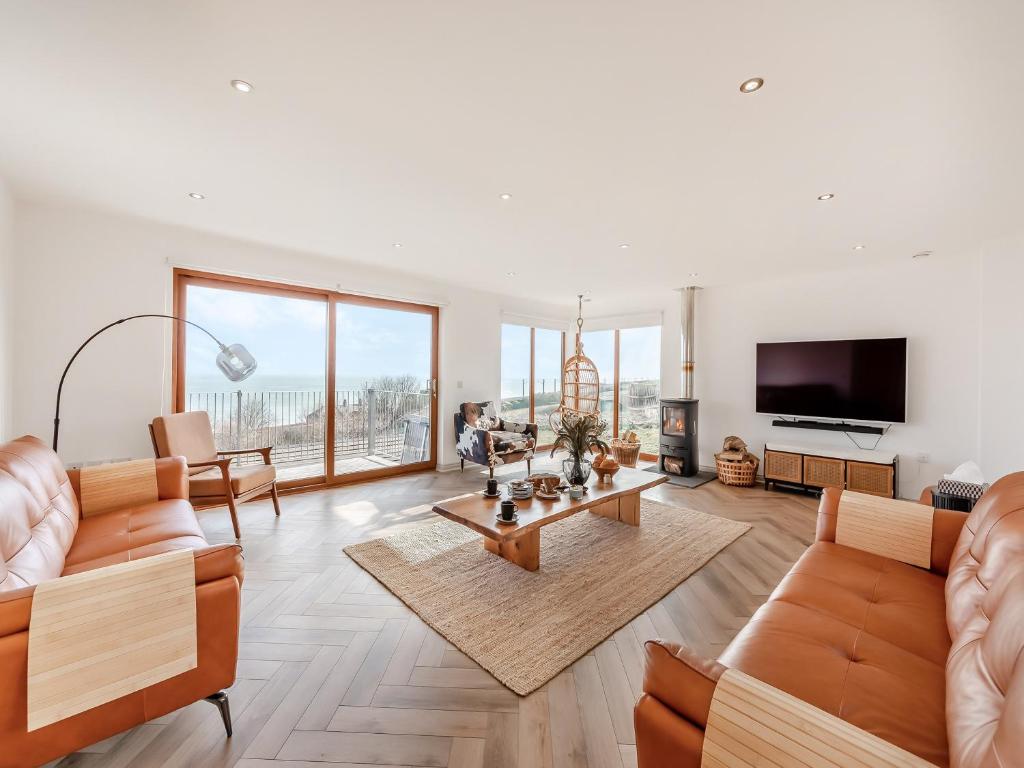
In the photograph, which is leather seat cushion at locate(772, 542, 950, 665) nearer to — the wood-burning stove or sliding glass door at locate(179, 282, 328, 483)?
the wood-burning stove

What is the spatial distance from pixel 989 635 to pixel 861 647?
43 centimetres

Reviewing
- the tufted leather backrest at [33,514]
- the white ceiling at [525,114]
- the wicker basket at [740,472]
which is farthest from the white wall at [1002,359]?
the tufted leather backrest at [33,514]

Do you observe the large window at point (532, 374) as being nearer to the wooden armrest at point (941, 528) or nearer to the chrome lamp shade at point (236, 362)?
the chrome lamp shade at point (236, 362)

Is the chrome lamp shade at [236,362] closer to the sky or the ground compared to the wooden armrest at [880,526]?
closer to the sky

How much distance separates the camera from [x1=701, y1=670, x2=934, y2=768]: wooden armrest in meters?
0.69

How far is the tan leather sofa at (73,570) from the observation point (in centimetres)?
110

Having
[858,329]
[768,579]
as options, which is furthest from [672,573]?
[858,329]

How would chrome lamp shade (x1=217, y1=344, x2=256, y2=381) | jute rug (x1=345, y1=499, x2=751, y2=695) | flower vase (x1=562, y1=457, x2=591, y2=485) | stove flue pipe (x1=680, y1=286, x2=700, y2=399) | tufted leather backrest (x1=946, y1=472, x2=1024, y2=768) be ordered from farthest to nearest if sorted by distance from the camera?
stove flue pipe (x1=680, y1=286, x2=700, y2=399) → chrome lamp shade (x1=217, y1=344, x2=256, y2=381) → flower vase (x1=562, y1=457, x2=591, y2=485) → jute rug (x1=345, y1=499, x2=751, y2=695) → tufted leather backrest (x1=946, y1=472, x2=1024, y2=768)

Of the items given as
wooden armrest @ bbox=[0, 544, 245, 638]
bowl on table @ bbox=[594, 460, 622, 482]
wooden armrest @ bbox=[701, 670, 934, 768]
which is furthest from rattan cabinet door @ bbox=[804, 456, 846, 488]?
wooden armrest @ bbox=[0, 544, 245, 638]

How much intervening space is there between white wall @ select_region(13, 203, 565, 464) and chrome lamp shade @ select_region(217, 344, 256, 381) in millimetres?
423

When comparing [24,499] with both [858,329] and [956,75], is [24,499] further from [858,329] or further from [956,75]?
[858,329]

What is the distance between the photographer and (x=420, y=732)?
1519 millimetres

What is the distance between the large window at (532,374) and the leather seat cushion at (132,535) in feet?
14.9

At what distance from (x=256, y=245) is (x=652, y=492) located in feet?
15.6
